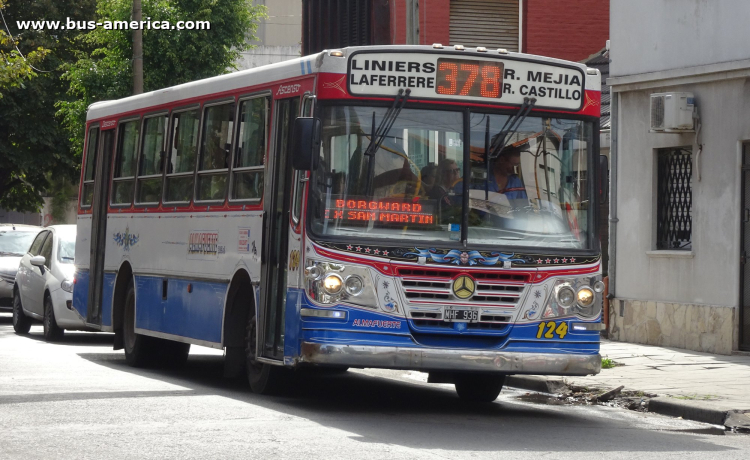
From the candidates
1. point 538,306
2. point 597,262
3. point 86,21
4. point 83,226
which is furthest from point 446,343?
point 86,21

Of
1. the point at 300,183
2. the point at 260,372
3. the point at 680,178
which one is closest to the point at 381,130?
Result: the point at 300,183

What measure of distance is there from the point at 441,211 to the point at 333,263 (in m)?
0.93

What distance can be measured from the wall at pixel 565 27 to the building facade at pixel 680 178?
6.86 m

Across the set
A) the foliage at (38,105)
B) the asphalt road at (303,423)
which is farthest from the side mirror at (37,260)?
the foliage at (38,105)

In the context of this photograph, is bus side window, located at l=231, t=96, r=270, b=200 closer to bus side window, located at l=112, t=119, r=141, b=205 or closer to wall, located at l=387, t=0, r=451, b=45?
bus side window, located at l=112, t=119, r=141, b=205

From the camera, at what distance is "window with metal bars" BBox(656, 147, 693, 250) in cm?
1717

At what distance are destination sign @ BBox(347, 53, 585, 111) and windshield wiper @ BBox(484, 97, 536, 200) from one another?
74 millimetres

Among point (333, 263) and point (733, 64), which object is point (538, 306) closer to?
point (333, 263)

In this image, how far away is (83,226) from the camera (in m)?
16.2

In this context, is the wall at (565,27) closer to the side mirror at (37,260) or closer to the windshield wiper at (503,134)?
the side mirror at (37,260)

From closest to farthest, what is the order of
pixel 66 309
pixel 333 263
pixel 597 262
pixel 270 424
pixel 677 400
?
pixel 270 424 → pixel 333 263 → pixel 597 262 → pixel 677 400 → pixel 66 309

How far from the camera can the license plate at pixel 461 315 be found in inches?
396

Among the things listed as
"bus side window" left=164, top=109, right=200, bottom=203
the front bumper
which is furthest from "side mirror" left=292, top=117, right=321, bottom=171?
"bus side window" left=164, top=109, right=200, bottom=203

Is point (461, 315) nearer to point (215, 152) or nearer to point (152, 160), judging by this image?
point (215, 152)
